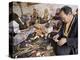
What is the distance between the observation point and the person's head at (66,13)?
66.9 inches

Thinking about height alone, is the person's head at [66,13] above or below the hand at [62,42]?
above

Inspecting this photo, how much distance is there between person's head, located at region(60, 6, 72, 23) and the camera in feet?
5.57

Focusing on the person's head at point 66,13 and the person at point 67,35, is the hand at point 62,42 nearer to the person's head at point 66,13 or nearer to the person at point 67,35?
the person at point 67,35

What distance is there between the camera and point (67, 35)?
5.62 feet

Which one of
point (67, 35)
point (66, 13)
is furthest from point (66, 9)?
point (67, 35)

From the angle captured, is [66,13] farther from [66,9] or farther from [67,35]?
[67,35]

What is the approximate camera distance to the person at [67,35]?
1.68m

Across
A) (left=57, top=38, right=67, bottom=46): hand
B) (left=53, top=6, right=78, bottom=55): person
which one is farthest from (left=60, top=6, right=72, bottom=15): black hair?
(left=57, top=38, right=67, bottom=46): hand

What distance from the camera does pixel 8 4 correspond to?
1.56 m

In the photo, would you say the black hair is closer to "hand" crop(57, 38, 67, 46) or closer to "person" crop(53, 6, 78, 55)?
"person" crop(53, 6, 78, 55)

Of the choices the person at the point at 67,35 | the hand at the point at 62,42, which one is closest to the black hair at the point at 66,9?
the person at the point at 67,35

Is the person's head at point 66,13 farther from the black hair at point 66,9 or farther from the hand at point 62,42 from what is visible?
the hand at point 62,42

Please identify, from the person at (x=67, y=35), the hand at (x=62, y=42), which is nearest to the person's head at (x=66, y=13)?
the person at (x=67, y=35)

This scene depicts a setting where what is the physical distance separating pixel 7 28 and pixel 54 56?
509mm
